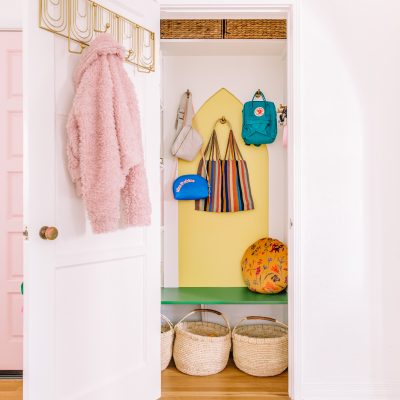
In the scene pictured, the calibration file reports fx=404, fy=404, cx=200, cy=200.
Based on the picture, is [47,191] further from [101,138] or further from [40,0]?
[40,0]

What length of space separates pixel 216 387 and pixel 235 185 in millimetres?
1353

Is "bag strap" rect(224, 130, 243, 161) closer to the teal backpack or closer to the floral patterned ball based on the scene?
the teal backpack

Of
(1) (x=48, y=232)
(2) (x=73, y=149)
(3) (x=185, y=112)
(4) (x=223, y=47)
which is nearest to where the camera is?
(1) (x=48, y=232)

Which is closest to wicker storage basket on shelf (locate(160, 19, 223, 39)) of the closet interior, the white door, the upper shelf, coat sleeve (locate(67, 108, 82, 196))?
the upper shelf

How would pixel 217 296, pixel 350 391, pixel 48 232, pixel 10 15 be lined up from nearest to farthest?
pixel 48 232 → pixel 350 391 → pixel 10 15 → pixel 217 296

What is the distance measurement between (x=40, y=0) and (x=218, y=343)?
2070 millimetres

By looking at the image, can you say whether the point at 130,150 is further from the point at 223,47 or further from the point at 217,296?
the point at 223,47

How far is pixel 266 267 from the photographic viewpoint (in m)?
2.74

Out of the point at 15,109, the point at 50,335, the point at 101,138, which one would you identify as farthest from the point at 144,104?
the point at 50,335

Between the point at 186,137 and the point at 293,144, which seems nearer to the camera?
the point at 293,144

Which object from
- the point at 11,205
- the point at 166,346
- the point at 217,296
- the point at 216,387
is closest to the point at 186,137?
the point at 217,296

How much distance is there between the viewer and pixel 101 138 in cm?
168

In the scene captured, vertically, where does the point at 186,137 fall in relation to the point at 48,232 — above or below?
above

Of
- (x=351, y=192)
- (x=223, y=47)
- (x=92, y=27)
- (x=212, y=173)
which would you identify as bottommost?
(x=351, y=192)
